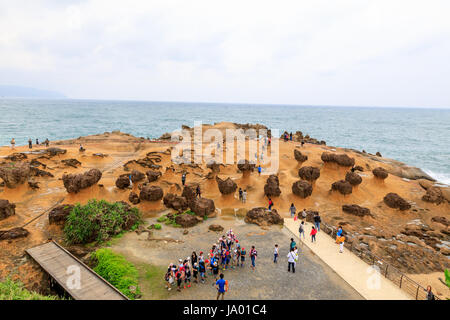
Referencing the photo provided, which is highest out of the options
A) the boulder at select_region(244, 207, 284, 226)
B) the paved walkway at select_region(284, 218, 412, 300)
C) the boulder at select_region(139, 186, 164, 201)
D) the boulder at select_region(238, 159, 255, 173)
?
the boulder at select_region(238, 159, 255, 173)

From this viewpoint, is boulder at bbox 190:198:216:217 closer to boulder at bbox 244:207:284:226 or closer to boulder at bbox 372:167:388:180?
boulder at bbox 244:207:284:226

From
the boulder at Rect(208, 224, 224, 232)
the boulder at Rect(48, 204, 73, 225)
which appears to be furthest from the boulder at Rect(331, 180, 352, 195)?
the boulder at Rect(48, 204, 73, 225)

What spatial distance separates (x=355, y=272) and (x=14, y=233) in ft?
74.4

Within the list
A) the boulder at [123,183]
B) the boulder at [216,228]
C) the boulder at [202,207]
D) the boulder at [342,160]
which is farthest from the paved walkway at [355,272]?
the boulder at [123,183]

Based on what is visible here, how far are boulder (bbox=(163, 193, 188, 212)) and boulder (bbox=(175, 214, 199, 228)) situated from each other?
2.23m

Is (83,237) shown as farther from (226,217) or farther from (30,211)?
(226,217)

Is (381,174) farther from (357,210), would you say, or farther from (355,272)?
(355,272)

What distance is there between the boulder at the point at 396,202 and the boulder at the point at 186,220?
2002 centimetres

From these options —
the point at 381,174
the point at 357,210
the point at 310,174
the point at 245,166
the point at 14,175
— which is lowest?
the point at 357,210

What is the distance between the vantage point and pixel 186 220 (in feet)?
71.8

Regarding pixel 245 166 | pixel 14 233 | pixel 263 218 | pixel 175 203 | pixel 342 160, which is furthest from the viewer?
pixel 342 160

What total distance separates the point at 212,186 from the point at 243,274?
1582cm

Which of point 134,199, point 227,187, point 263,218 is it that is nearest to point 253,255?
point 263,218

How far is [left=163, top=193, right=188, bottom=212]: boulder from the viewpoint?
80.9 ft
